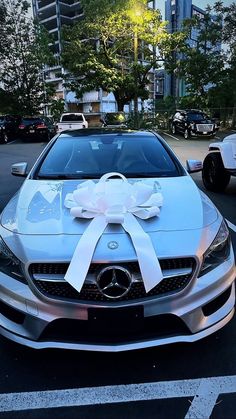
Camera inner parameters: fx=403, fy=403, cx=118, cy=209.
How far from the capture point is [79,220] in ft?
9.14

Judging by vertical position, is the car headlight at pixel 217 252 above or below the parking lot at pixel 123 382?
above

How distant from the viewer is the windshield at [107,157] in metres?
3.92

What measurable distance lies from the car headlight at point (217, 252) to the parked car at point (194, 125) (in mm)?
21016

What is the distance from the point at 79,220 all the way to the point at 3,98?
109 ft

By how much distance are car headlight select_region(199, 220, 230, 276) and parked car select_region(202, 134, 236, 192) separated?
455cm

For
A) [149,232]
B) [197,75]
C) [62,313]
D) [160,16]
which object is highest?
[160,16]

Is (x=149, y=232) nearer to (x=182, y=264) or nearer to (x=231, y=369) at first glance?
(x=182, y=264)

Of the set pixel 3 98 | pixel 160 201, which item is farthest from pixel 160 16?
pixel 160 201

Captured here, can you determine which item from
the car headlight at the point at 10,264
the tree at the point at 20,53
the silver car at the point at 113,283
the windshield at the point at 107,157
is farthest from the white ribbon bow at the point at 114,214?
the tree at the point at 20,53

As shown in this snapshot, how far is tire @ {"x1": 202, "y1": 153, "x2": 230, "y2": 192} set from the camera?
Result: 7.91m

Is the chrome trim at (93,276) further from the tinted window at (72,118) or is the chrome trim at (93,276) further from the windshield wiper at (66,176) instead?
the tinted window at (72,118)

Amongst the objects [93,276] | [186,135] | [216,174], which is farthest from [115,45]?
[93,276]

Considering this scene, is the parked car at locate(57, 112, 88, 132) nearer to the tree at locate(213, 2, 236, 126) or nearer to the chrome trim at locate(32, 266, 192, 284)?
the tree at locate(213, 2, 236, 126)

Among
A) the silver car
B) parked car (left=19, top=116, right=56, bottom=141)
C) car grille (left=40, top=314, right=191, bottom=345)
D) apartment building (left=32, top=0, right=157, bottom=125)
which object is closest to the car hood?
the silver car
